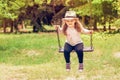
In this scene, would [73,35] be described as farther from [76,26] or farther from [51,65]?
[51,65]

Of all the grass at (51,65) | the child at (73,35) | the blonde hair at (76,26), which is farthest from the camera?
the grass at (51,65)

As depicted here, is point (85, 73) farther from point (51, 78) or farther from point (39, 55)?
point (39, 55)

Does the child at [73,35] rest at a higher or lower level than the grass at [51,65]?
higher

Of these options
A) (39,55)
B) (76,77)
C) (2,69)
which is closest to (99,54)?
(39,55)

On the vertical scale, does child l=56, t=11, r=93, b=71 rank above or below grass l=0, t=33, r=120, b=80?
above

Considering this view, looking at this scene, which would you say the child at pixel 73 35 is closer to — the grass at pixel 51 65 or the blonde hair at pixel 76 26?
the blonde hair at pixel 76 26

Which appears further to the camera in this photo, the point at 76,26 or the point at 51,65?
the point at 51,65

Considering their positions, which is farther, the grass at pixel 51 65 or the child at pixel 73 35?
the grass at pixel 51 65

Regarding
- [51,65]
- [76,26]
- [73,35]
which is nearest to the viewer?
[73,35]

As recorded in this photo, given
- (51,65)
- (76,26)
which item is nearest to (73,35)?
(76,26)

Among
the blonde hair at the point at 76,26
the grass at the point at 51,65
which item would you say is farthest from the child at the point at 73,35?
the grass at the point at 51,65

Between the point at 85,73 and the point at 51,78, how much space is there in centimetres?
183

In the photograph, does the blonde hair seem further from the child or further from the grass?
the grass

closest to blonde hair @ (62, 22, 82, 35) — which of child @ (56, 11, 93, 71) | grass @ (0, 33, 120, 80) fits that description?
child @ (56, 11, 93, 71)
